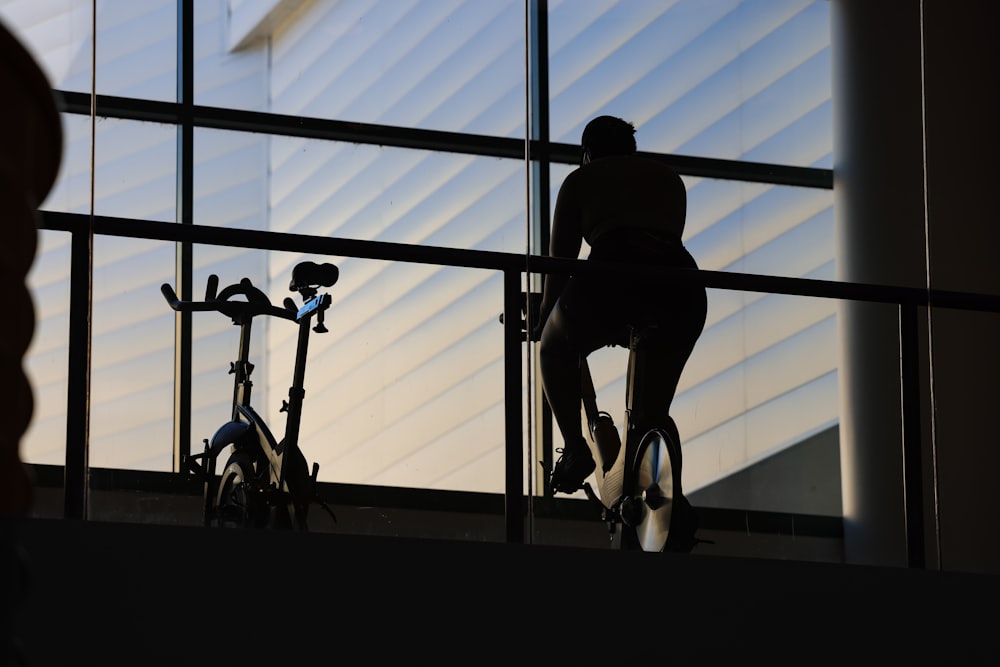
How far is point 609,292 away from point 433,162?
180 cm

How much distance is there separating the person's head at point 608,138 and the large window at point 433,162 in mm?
596

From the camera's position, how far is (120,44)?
5.00 meters

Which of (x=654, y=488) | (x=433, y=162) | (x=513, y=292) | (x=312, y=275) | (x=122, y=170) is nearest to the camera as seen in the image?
(x=513, y=292)

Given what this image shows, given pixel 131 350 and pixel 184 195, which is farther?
pixel 184 195

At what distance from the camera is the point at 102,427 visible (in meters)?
3.66

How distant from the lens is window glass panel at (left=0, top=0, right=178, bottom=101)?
452 centimetres

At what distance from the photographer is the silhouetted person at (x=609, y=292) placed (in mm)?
3549

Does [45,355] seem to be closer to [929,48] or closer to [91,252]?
[91,252]

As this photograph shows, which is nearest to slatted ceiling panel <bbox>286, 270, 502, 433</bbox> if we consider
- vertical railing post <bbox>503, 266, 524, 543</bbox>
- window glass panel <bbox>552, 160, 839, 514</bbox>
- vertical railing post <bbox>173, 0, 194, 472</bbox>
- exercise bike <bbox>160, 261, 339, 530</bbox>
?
Result: exercise bike <bbox>160, 261, 339, 530</bbox>

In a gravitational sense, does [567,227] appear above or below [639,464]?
above

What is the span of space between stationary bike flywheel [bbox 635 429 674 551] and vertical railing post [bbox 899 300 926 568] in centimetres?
56

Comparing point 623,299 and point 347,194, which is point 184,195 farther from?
point 623,299

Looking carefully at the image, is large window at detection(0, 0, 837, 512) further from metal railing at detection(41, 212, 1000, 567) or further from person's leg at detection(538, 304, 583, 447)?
metal railing at detection(41, 212, 1000, 567)

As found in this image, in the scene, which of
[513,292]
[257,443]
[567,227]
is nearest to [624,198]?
[567,227]
